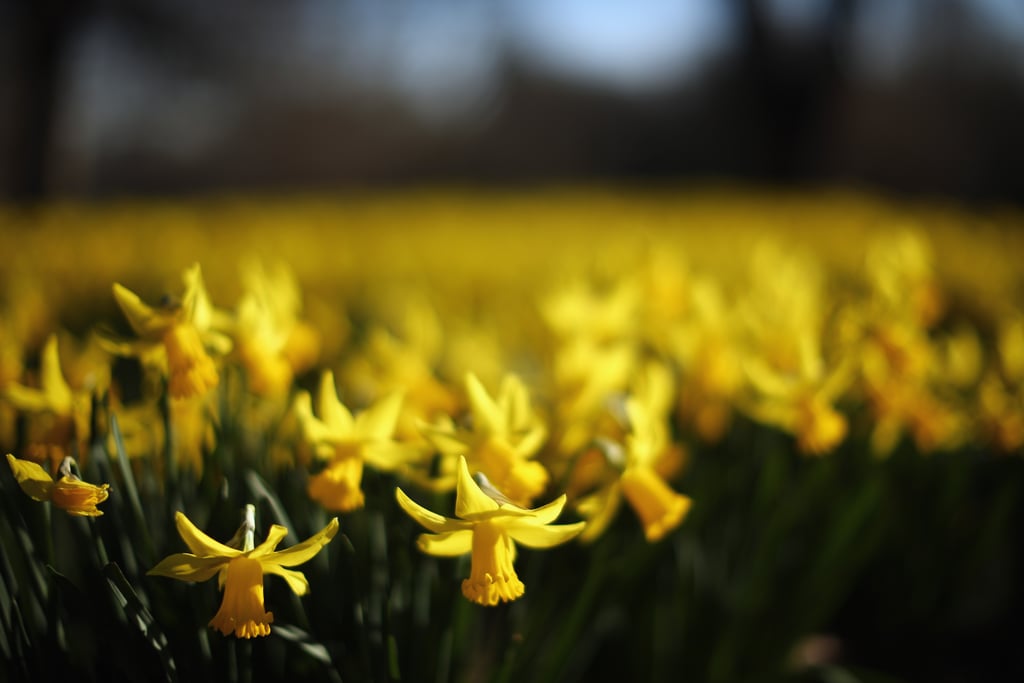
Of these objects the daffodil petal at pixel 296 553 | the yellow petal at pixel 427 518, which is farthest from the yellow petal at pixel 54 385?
the yellow petal at pixel 427 518

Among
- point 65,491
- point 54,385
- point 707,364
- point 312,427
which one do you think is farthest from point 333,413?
point 707,364

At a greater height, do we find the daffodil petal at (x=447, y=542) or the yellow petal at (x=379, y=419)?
the yellow petal at (x=379, y=419)

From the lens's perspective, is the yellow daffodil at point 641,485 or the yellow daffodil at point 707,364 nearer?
the yellow daffodil at point 641,485

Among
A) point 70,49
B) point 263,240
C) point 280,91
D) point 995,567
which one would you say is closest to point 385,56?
point 280,91

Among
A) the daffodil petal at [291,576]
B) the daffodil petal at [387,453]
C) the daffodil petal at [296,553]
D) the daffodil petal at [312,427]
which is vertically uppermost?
the daffodil petal at [312,427]

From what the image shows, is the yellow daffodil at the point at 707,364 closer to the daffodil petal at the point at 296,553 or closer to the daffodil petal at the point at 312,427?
the daffodil petal at the point at 312,427

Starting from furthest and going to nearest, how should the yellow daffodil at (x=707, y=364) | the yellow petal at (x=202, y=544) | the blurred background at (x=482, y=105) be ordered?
the blurred background at (x=482, y=105)
the yellow daffodil at (x=707, y=364)
the yellow petal at (x=202, y=544)
